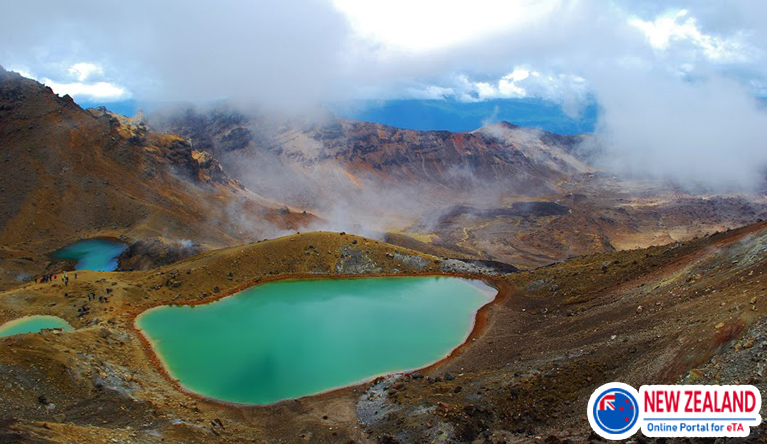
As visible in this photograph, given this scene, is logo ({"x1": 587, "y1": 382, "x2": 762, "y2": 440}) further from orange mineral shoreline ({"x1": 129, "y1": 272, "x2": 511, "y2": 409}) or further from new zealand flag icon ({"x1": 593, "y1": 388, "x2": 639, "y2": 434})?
orange mineral shoreline ({"x1": 129, "y1": 272, "x2": 511, "y2": 409})

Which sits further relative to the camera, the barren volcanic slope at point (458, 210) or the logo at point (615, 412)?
the barren volcanic slope at point (458, 210)

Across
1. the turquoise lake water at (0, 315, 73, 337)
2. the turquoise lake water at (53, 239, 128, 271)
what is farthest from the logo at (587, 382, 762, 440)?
the turquoise lake water at (53, 239, 128, 271)

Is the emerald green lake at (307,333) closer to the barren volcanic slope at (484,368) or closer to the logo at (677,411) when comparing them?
the barren volcanic slope at (484,368)

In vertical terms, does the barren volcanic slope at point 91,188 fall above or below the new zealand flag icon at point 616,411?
above

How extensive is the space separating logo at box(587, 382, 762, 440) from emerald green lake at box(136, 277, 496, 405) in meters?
18.1

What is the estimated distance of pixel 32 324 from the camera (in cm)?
3900

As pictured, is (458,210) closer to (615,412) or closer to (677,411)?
(615,412)

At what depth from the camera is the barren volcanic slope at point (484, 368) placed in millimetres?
22469

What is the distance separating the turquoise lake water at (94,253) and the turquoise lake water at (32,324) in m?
29.3

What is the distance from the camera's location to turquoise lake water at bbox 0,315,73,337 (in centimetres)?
3769

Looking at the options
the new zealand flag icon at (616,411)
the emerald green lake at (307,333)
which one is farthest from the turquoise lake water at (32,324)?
the new zealand flag icon at (616,411)

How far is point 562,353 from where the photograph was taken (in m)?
30.4

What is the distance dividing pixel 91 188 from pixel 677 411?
320ft

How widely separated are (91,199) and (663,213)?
6575 inches
